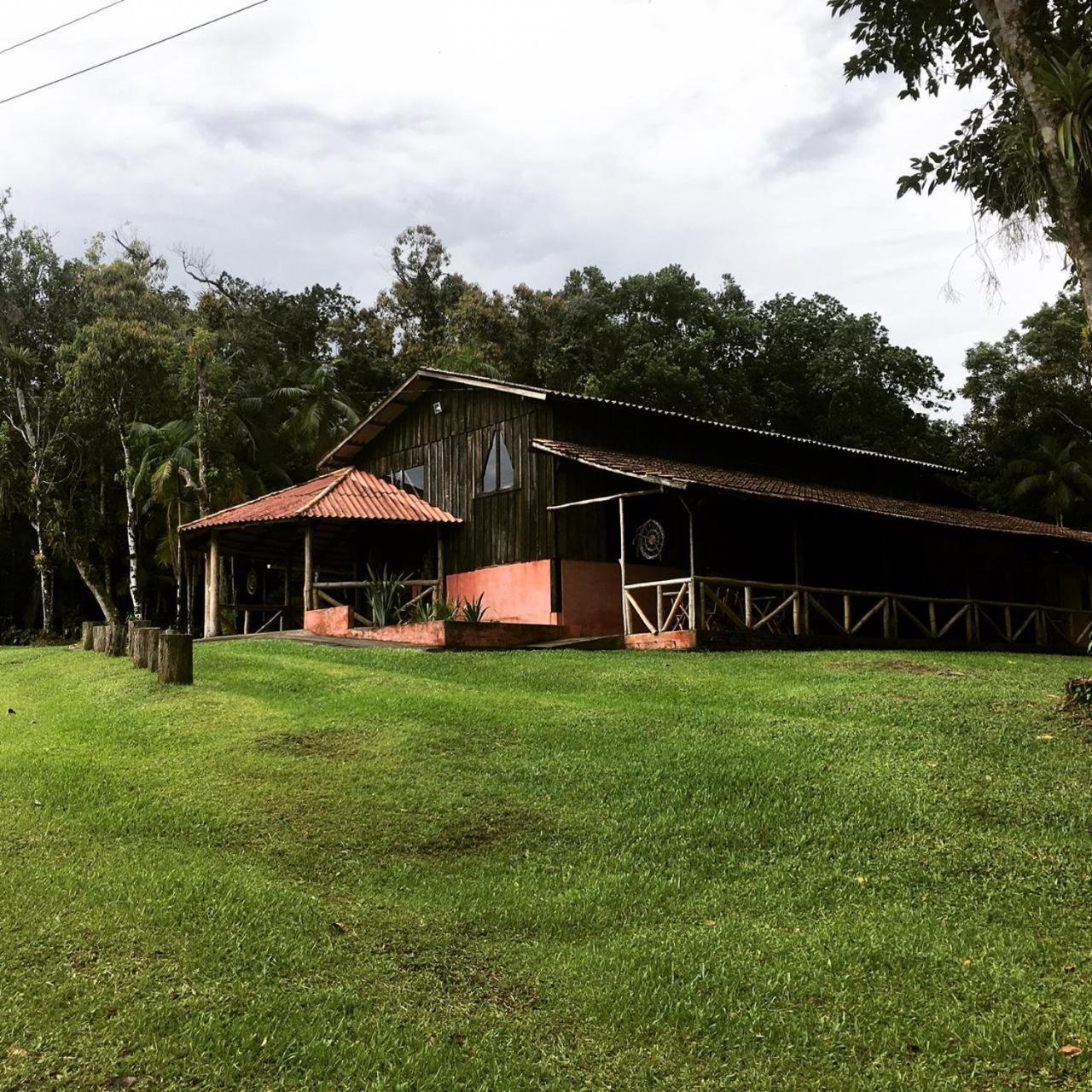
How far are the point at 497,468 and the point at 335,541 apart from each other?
15.3ft

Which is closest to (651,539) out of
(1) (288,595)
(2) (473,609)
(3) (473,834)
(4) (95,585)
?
(2) (473,609)

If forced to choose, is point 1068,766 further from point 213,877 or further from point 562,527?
point 562,527

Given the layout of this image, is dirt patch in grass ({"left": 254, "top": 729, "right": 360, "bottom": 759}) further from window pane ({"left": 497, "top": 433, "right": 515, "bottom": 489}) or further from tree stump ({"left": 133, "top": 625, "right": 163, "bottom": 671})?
window pane ({"left": 497, "top": 433, "right": 515, "bottom": 489})

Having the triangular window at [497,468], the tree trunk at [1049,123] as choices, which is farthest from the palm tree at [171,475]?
the tree trunk at [1049,123]

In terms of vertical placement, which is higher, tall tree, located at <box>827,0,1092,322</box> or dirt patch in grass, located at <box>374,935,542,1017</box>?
tall tree, located at <box>827,0,1092,322</box>

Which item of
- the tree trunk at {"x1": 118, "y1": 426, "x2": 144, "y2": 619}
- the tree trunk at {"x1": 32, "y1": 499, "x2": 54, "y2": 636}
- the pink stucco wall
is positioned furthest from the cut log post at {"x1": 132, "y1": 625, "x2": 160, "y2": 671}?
the tree trunk at {"x1": 32, "y1": 499, "x2": 54, "y2": 636}

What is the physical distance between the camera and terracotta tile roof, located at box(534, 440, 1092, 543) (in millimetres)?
18828

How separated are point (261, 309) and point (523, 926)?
1665 inches

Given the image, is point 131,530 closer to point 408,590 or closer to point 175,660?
point 408,590

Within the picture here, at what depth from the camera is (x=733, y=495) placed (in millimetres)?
Result: 18047

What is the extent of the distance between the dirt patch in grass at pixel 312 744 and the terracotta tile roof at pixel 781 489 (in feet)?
28.3

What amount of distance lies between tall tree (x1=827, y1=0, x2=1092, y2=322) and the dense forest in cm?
1723

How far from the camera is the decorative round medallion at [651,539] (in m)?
19.5

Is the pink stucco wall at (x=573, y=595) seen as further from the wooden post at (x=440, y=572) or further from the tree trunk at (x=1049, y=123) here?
the tree trunk at (x=1049, y=123)
